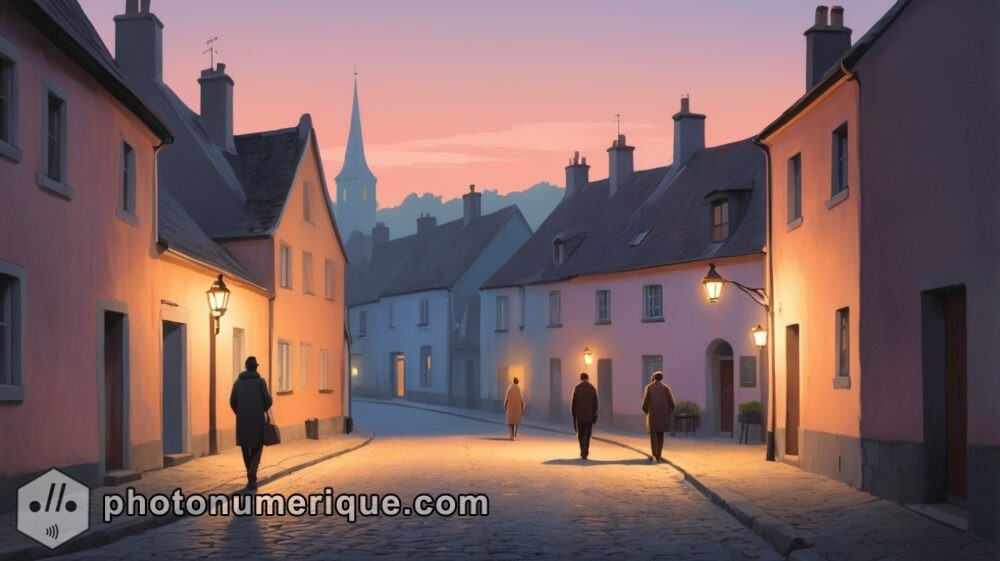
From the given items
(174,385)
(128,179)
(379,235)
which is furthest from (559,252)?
(379,235)

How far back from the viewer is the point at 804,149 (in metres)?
21.2

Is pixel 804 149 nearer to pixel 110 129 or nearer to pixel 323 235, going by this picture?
pixel 110 129

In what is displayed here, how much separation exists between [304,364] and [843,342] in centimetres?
1918

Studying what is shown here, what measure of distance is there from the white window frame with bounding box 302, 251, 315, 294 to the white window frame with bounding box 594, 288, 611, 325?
37.8 ft

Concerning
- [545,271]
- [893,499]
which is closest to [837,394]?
[893,499]

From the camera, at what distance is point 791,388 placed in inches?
896

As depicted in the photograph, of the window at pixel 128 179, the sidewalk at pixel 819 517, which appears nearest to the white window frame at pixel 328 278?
the sidewalk at pixel 819 517

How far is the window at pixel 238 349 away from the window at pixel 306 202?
688 centimetres

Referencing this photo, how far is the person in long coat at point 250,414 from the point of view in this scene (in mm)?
17297

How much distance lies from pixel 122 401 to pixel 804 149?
38.7ft

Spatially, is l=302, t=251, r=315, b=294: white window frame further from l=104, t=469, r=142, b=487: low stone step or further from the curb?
l=104, t=469, r=142, b=487: low stone step

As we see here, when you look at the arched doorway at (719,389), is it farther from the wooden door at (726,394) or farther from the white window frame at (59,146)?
the white window frame at (59,146)

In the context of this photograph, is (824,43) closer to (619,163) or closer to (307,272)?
(307,272)

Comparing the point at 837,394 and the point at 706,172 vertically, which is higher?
the point at 706,172
